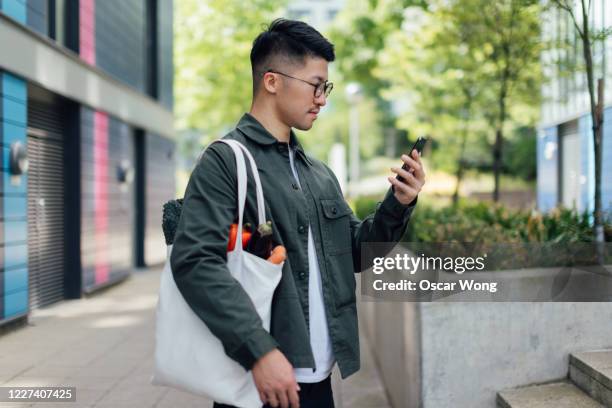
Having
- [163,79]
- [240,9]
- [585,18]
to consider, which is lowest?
[585,18]

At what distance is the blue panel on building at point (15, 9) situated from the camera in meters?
7.51

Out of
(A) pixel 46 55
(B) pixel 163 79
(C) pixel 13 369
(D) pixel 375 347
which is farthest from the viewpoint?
(B) pixel 163 79

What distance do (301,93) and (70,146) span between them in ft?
28.8

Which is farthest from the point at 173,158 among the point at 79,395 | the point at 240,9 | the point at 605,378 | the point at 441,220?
the point at 605,378

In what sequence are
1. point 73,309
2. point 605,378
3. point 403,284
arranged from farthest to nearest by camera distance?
point 73,309
point 403,284
point 605,378

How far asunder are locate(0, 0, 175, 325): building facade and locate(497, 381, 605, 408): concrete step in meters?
5.53

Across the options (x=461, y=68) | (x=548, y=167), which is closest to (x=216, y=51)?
(x=461, y=68)

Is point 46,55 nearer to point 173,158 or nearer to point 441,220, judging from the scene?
point 441,220

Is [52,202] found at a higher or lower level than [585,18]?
lower

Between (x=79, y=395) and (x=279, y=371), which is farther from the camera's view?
(x=79, y=395)

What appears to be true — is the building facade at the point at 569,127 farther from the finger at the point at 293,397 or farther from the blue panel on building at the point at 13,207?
the finger at the point at 293,397

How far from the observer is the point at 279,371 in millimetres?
1806

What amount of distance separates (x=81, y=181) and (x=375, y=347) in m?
5.61

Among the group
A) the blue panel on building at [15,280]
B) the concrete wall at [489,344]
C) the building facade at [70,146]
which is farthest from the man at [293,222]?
the blue panel on building at [15,280]
